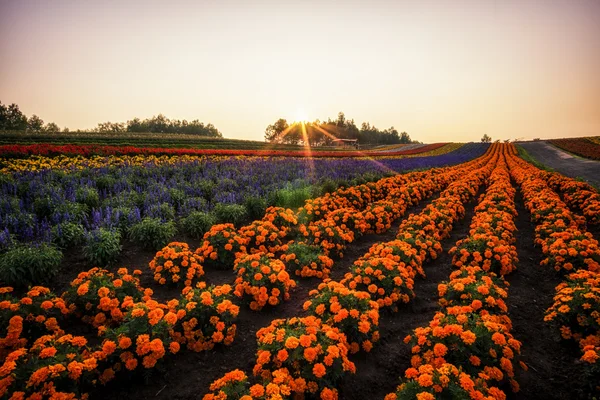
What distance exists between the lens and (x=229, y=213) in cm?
915

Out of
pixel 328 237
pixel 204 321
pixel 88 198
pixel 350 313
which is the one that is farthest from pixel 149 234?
pixel 350 313

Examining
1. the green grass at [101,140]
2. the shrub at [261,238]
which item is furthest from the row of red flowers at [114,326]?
the green grass at [101,140]

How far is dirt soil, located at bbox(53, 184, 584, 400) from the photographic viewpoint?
12.5 ft

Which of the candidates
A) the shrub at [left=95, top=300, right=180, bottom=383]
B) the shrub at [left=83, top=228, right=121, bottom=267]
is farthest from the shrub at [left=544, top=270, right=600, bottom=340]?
the shrub at [left=83, top=228, right=121, bottom=267]

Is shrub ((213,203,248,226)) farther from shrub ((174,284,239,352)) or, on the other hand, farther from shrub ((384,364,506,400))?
shrub ((384,364,506,400))

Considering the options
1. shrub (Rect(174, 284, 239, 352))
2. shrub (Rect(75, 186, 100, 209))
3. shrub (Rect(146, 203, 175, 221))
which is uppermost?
shrub (Rect(75, 186, 100, 209))

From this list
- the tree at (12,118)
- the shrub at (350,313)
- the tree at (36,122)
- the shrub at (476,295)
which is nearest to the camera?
the shrub at (350,313)

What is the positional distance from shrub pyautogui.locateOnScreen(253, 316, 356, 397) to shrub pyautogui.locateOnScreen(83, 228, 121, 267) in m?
4.42

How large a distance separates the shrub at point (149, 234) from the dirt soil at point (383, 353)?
315 millimetres

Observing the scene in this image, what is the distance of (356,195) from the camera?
12000 mm

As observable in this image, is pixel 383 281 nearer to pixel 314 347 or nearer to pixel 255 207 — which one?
pixel 314 347

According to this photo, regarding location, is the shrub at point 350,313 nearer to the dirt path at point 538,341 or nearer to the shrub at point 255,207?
the dirt path at point 538,341

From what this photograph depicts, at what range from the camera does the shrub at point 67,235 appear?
259 inches

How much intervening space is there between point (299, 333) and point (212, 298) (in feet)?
5.49
